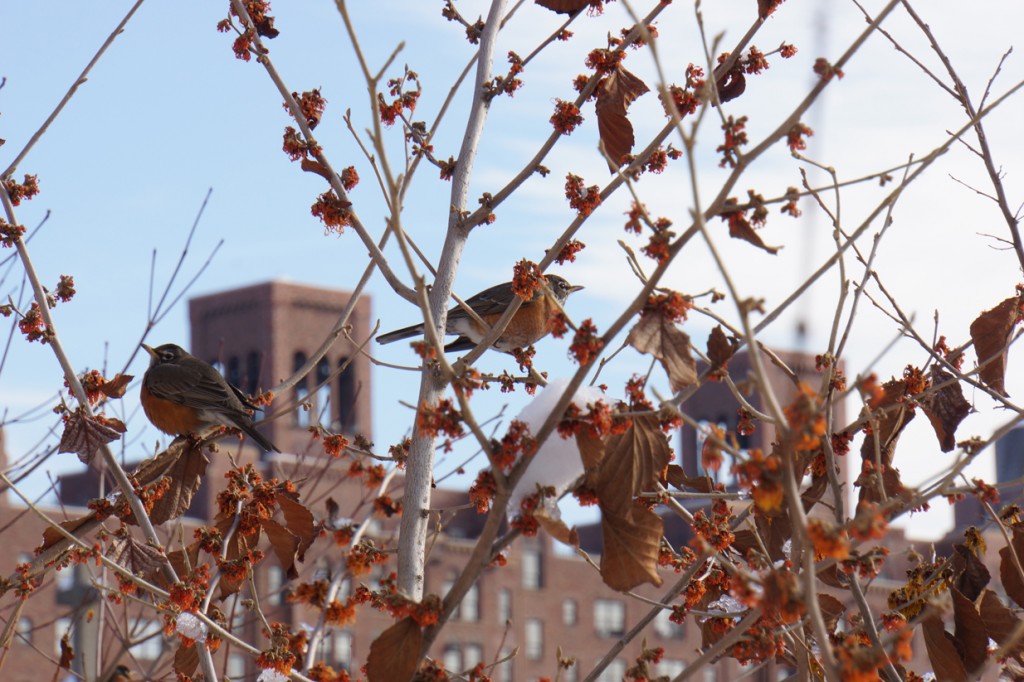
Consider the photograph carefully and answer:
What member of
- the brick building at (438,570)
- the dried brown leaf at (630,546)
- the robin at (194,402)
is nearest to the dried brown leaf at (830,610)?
the dried brown leaf at (630,546)

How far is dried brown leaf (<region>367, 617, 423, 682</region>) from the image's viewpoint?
242 cm

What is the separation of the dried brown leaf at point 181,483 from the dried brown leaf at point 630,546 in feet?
4.28

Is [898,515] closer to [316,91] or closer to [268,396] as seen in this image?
[316,91]

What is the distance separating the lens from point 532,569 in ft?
211

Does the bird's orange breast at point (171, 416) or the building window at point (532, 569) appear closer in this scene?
the bird's orange breast at point (171, 416)

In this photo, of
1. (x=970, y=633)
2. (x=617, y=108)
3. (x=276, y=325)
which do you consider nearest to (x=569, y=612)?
(x=276, y=325)

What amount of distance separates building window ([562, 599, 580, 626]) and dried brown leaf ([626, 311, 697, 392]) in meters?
63.4

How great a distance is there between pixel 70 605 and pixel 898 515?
5166cm

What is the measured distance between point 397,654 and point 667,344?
71cm

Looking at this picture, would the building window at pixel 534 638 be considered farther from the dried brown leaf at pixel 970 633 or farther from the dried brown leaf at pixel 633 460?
the dried brown leaf at pixel 633 460

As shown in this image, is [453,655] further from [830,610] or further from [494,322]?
[830,610]

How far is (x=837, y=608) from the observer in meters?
3.40

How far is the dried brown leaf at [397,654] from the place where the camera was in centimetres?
242

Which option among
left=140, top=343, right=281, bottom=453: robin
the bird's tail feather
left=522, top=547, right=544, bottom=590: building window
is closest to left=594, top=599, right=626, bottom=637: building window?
left=522, top=547, right=544, bottom=590: building window
